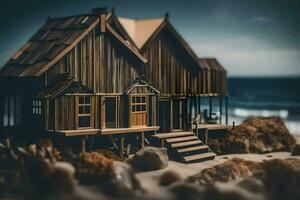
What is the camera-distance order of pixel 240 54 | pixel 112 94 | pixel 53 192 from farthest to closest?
pixel 240 54, pixel 112 94, pixel 53 192

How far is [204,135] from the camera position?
20766mm

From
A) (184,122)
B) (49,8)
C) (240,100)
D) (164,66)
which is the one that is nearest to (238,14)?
(164,66)

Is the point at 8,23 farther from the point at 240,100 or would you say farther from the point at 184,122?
the point at 240,100

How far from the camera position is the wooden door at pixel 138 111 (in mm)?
18031

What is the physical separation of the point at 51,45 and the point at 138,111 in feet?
14.0

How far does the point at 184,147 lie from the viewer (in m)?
18.6

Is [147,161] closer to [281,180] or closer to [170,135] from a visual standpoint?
[170,135]

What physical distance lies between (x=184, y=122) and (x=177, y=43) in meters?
3.49

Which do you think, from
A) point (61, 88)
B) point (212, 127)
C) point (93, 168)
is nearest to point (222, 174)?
point (93, 168)

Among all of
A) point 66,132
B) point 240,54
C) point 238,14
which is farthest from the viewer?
point 240,54

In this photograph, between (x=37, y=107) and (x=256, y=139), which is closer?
(x=37, y=107)

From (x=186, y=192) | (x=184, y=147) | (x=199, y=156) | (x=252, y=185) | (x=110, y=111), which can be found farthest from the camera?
(x=184, y=147)

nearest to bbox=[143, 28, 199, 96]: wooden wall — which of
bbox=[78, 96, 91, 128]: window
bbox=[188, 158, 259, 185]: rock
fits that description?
bbox=[78, 96, 91, 128]: window

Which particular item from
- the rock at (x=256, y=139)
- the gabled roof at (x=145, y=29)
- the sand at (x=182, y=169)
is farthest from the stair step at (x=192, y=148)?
the gabled roof at (x=145, y=29)
